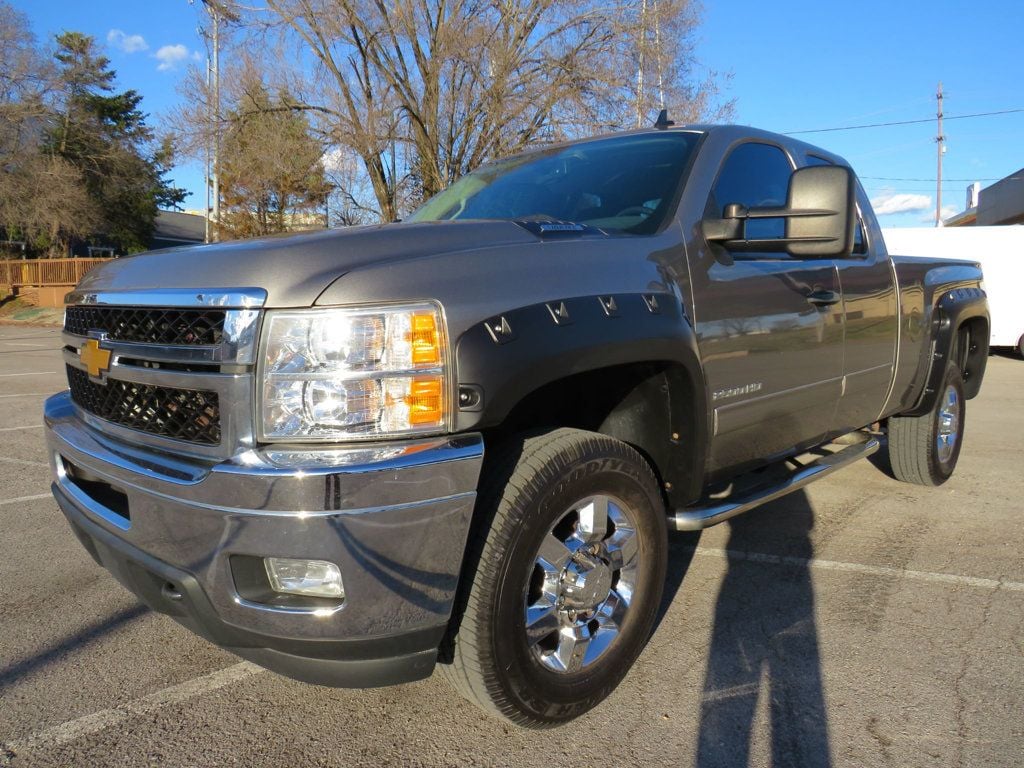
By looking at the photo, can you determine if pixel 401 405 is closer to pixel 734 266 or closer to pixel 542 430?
pixel 542 430

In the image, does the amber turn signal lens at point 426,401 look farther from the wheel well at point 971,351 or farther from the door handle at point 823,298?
the wheel well at point 971,351

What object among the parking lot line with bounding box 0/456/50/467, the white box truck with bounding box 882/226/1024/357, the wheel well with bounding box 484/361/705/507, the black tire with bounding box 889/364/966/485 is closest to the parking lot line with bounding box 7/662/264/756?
the wheel well with bounding box 484/361/705/507

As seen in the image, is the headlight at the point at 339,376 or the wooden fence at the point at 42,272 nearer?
the headlight at the point at 339,376

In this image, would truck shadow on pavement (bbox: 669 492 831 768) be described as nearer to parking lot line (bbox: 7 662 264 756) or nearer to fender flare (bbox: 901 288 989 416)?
fender flare (bbox: 901 288 989 416)

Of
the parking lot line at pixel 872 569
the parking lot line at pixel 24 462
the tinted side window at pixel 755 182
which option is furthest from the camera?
the parking lot line at pixel 24 462

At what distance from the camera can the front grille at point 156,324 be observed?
210 centimetres

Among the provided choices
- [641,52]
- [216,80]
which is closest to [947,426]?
[641,52]

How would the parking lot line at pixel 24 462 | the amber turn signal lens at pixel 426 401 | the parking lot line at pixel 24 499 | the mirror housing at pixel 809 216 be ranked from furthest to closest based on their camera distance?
the parking lot line at pixel 24 462, the parking lot line at pixel 24 499, the mirror housing at pixel 809 216, the amber turn signal lens at pixel 426 401

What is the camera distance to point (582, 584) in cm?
252

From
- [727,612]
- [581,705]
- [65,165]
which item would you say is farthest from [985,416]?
[65,165]

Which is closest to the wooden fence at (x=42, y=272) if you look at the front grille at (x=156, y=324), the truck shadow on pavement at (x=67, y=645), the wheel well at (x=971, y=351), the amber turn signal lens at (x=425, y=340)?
the truck shadow on pavement at (x=67, y=645)

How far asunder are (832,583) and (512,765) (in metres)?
1.98

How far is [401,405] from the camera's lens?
2.02m

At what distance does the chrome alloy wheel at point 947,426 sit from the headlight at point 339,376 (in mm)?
4309
